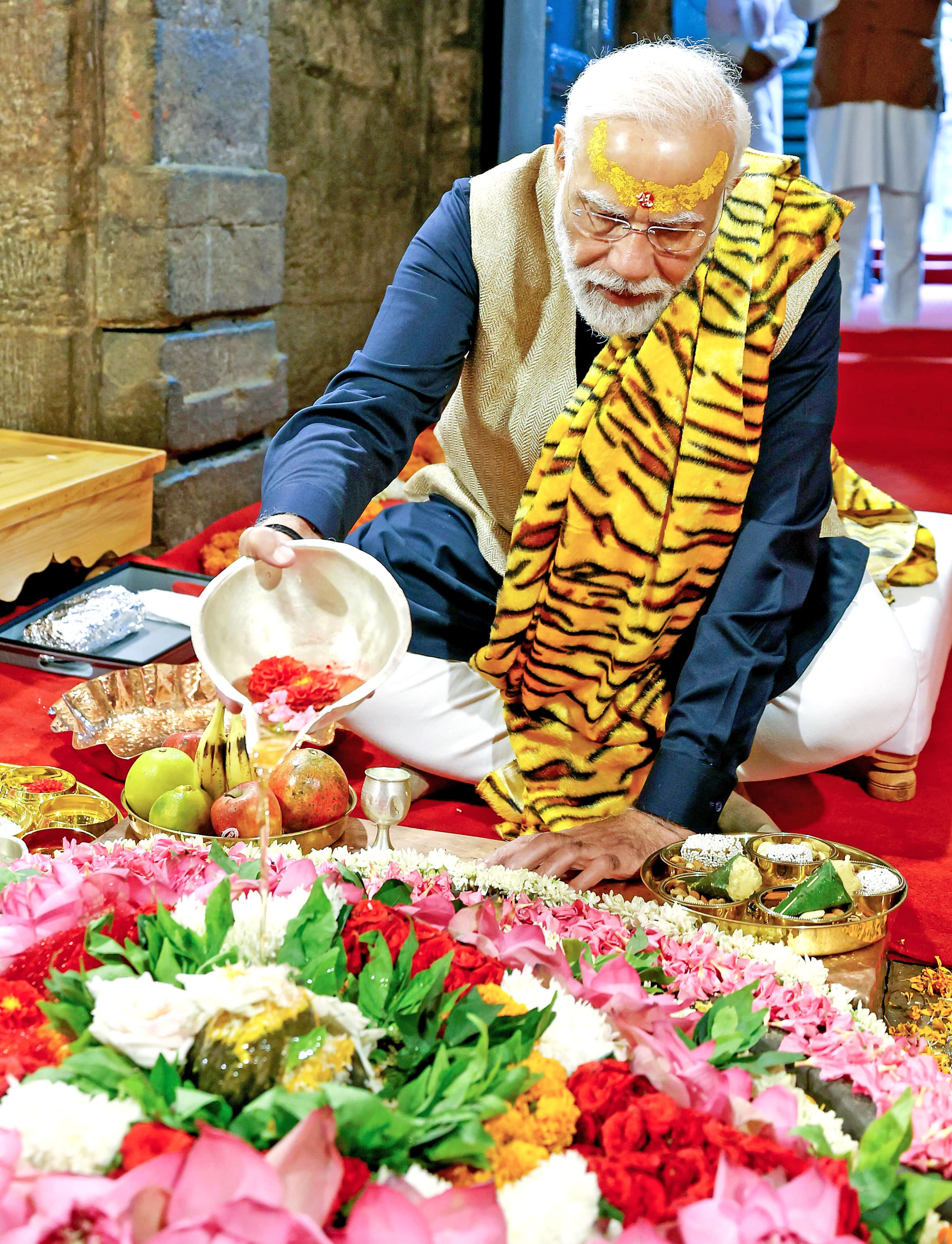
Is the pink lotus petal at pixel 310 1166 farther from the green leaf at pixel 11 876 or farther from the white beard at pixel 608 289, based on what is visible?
the white beard at pixel 608 289

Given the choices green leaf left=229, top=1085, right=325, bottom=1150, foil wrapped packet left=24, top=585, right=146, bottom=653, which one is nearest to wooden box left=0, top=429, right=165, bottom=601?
foil wrapped packet left=24, top=585, right=146, bottom=653

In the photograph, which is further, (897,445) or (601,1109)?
(897,445)

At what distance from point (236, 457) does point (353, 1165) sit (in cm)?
337

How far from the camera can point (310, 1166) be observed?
29.3 inches

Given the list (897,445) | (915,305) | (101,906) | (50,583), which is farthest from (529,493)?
(897,445)

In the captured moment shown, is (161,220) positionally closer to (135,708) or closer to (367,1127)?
(135,708)

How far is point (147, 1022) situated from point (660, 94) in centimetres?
132

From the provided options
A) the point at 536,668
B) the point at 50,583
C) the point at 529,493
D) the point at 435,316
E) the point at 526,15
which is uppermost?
the point at 526,15

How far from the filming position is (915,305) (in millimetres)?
4031

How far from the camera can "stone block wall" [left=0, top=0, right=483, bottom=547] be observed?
3.24 metres

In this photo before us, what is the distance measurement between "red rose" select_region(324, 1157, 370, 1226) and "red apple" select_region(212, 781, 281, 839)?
778mm

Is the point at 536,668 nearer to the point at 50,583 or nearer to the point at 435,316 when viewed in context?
the point at 435,316

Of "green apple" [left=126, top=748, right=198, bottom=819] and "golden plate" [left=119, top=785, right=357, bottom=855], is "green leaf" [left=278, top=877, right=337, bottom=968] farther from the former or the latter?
"green apple" [left=126, top=748, right=198, bottom=819]

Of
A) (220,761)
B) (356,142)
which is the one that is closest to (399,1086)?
(220,761)
